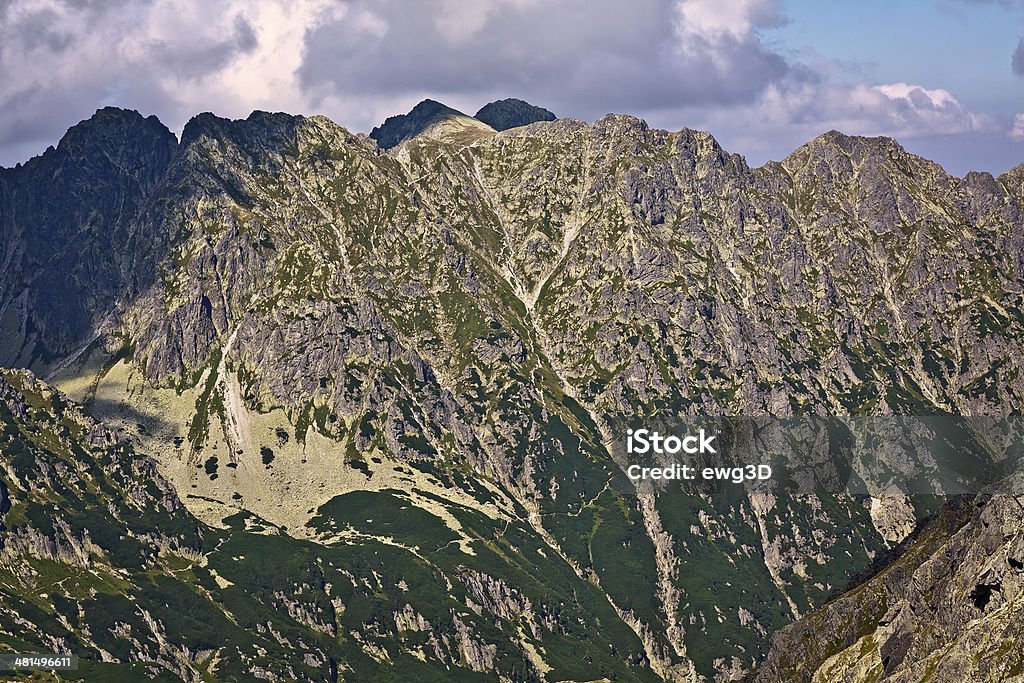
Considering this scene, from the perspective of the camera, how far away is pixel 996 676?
199 metres
